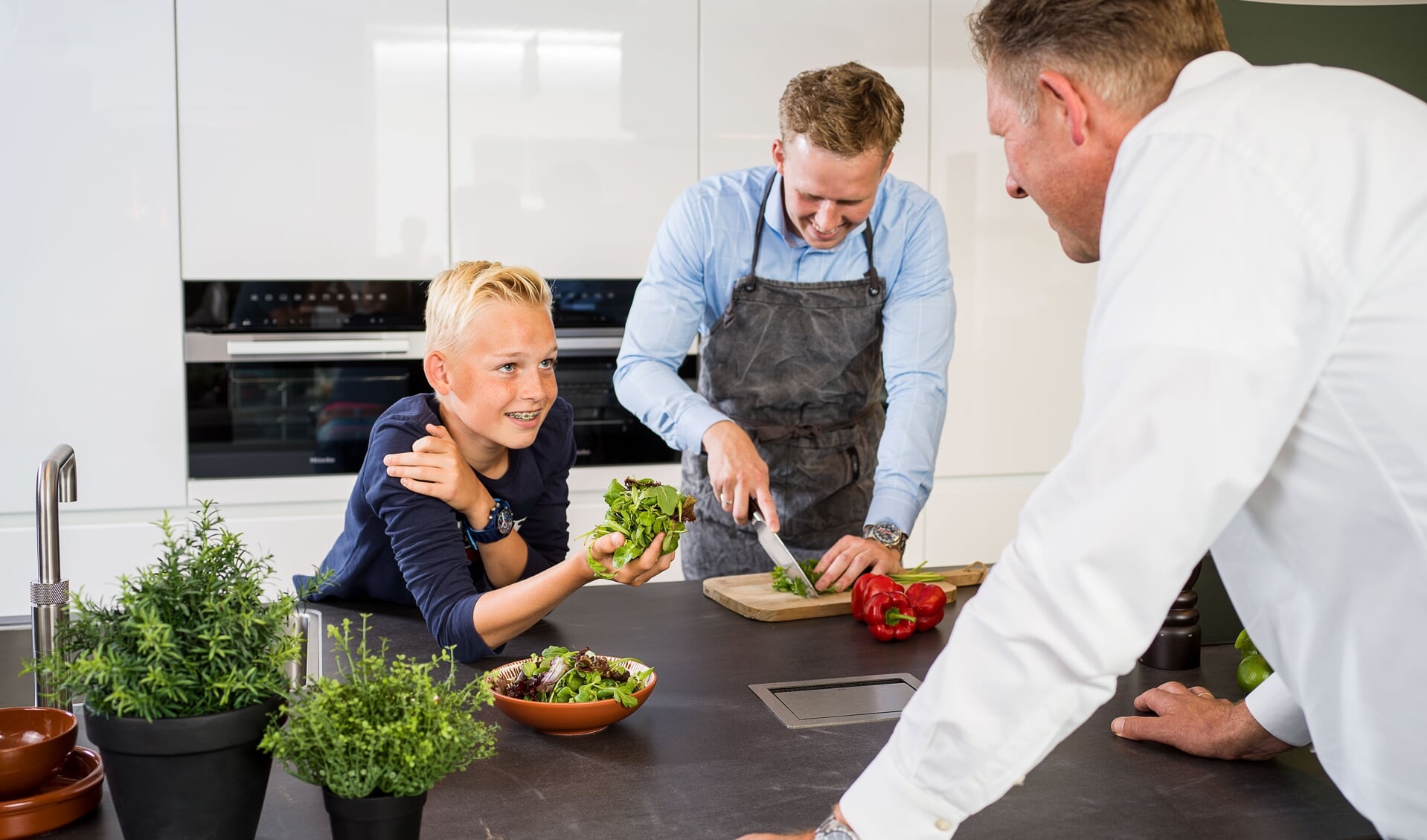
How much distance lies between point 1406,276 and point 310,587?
1.11 meters

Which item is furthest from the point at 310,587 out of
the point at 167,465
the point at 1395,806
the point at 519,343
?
the point at 167,465

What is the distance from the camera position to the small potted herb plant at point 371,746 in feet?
3.59

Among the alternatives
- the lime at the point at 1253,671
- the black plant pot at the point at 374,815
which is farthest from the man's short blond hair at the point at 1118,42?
the black plant pot at the point at 374,815

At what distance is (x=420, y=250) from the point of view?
384 cm

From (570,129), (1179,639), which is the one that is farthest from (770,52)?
(1179,639)

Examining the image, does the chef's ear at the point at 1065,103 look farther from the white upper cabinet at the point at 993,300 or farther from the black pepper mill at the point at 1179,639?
the white upper cabinet at the point at 993,300

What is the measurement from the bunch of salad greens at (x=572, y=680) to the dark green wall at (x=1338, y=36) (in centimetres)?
367

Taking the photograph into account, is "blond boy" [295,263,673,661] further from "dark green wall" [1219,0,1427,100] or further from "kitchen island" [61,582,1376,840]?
"dark green wall" [1219,0,1427,100]

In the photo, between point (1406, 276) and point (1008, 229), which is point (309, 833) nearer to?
point (1406, 276)

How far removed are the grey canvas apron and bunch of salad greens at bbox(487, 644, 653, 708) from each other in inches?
53.9

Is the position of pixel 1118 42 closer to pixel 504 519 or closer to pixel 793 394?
pixel 504 519

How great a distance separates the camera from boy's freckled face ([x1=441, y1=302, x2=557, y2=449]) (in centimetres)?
221

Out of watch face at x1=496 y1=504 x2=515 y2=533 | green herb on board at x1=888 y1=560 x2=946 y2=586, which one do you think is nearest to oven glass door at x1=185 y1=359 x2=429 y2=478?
watch face at x1=496 y1=504 x2=515 y2=533

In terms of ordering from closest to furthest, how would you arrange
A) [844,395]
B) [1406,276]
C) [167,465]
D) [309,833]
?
[1406,276] < [309,833] < [844,395] < [167,465]
